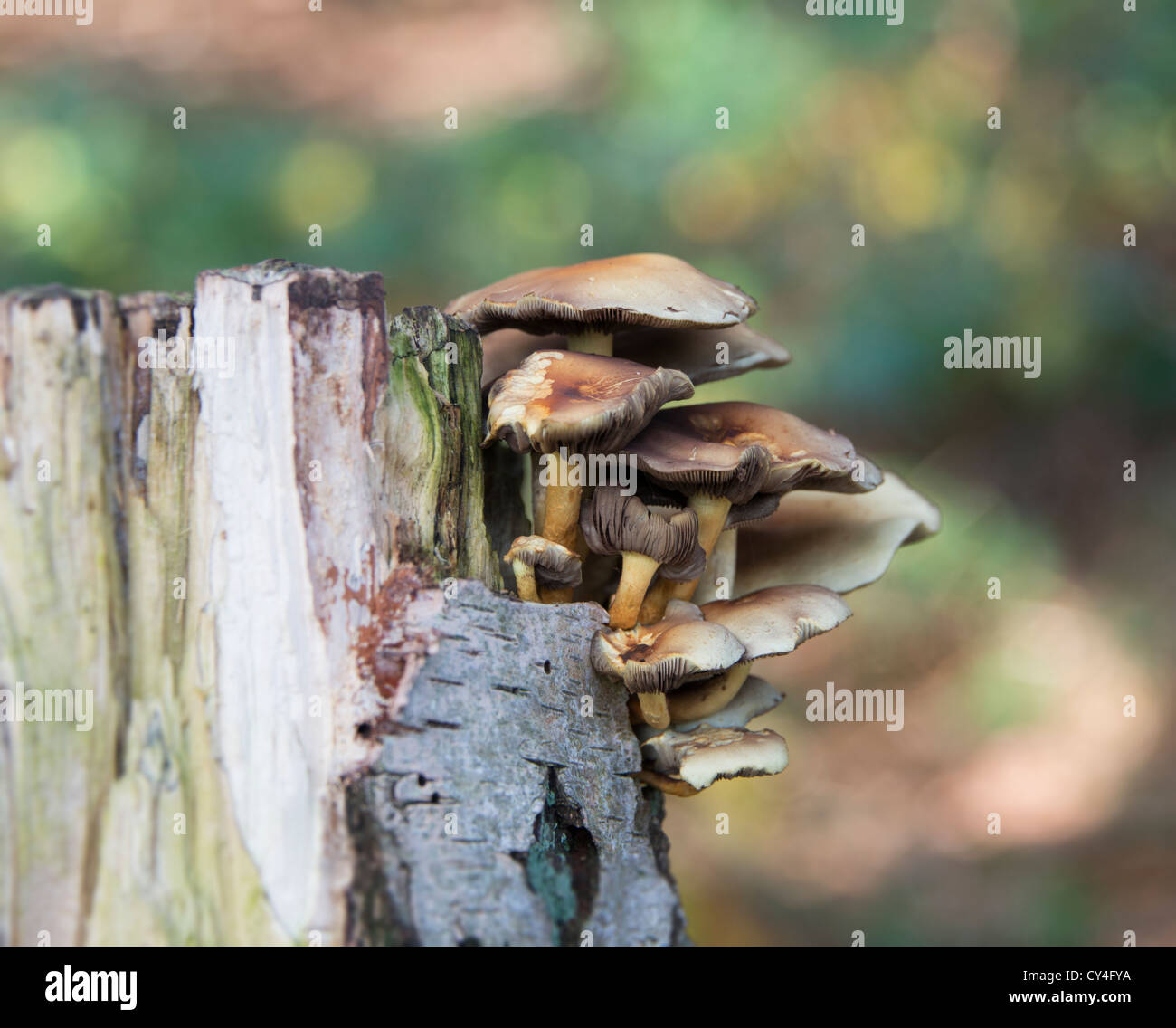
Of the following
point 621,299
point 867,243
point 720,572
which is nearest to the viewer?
point 621,299

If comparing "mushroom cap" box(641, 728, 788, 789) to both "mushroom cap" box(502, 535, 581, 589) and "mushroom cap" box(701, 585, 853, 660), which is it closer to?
"mushroom cap" box(701, 585, 853, 660)

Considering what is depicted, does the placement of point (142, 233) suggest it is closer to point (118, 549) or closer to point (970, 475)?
point (118, 549)

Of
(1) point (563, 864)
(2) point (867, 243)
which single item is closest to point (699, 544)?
(1) point (563, 864)

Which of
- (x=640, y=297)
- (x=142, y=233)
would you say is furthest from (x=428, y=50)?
(x=640, y=297)

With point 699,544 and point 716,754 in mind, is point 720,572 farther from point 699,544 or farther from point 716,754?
point 716,754

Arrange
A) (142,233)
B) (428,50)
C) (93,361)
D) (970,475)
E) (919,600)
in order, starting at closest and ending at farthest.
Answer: (93,361)
(142,233)
(919,600)
(970,475)
(428,50)

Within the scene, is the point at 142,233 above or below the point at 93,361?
above
